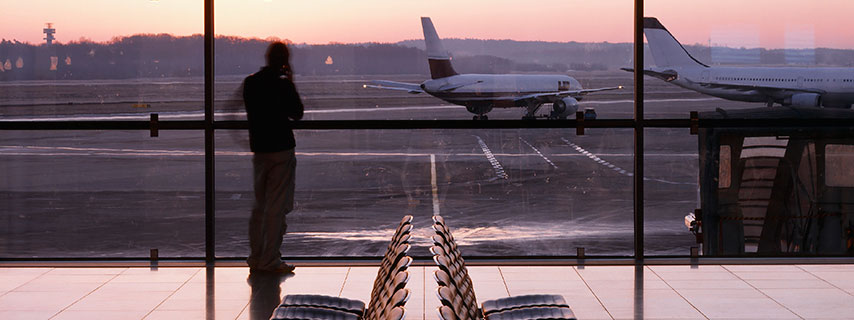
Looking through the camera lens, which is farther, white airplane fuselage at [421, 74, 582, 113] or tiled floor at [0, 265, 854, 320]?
white airplane fuselage at [421, 74, 582, 113]

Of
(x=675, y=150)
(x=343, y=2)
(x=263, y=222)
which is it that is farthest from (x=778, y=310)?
(x=675, y=150)

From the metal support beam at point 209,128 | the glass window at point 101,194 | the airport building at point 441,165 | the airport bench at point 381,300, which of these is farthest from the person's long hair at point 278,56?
the glass window at point 101,194

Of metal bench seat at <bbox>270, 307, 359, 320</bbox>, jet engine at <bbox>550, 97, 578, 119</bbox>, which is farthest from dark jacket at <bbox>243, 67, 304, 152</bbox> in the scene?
jet engine at <bbox>550, 97, 578, 119</bbox>

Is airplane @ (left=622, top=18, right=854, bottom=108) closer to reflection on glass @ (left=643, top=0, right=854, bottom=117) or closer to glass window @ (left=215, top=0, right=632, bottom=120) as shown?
reflection on glass @ (left=643, top=0, right=854, bottom=117)

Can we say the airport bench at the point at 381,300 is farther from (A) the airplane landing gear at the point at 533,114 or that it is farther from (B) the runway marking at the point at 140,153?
(B) the runway marking at the point at 140,153

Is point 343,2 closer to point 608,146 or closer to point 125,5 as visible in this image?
point 125,5

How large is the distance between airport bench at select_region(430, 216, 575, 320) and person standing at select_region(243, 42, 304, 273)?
2.32 m

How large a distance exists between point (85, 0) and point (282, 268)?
607 inches

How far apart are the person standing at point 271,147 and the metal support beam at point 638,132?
194 cm

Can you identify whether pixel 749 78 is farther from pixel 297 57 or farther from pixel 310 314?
pixel 297 57

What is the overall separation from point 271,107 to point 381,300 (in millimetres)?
3060

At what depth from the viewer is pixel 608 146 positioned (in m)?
46.3

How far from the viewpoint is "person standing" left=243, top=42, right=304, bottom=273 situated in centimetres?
528

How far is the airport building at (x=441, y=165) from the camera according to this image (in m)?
4.77
